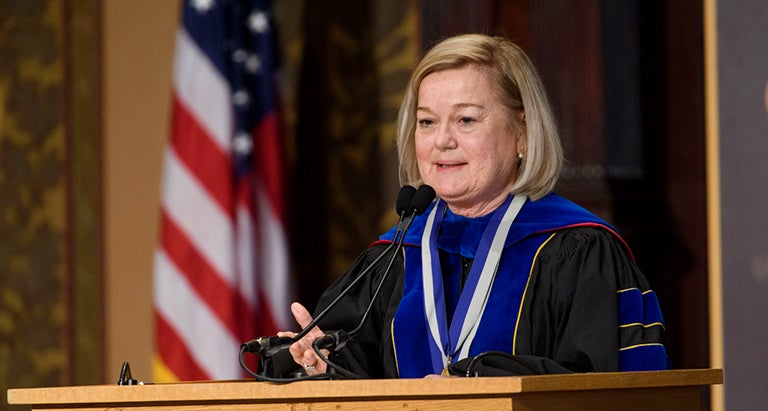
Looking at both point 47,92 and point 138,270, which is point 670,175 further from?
point 47,92

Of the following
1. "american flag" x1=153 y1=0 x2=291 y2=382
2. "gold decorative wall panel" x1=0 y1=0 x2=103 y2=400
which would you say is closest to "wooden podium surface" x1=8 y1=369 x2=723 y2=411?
"american flag" x1=153 y1=0 x2=291 y2=382

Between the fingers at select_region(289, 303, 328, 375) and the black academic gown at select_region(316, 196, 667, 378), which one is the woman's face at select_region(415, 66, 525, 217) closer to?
the black academic gown at select_region(316, 196, 667, 378)

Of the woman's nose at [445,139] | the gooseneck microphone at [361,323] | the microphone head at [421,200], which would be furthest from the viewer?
the woman's nose at [445,139]

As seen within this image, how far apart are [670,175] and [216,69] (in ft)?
6.30

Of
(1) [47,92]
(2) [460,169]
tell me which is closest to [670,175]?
(2) [460,169]

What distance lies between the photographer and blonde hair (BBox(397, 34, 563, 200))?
10.5 ft

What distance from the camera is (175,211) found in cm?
532

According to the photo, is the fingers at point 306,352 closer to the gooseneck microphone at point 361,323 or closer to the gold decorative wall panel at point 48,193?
the gooseneck microphone at point 361,323

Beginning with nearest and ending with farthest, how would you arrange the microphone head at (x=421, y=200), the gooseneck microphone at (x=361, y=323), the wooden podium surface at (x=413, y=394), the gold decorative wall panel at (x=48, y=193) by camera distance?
the wooden podium surface at (x=413, y=394) → the gooseneck microphone at (x=361, y=323) → the microphone head at (x=421, y=200) → the gold decorative wall panel at (x=48, y=193)

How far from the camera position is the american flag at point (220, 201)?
5.21 m

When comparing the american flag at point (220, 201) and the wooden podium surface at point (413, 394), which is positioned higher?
the american flag at point (220, 201)

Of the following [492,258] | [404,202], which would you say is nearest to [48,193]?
[492,258]

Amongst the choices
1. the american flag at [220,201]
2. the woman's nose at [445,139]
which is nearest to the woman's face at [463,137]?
the woman's nose at [445,139]

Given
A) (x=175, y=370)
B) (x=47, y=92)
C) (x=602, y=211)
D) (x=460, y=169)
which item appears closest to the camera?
(x=460, y=169)
